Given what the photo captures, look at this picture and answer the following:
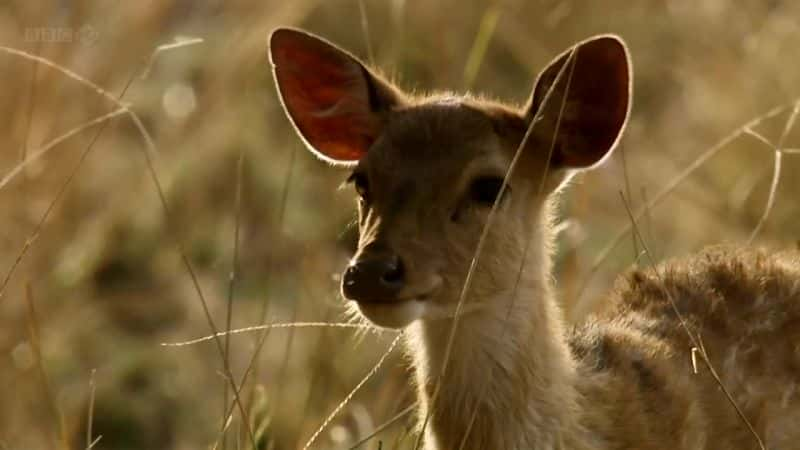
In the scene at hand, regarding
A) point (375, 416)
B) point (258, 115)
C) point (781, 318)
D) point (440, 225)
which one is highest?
point (440, 225)

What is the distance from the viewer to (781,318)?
6922 millimetres

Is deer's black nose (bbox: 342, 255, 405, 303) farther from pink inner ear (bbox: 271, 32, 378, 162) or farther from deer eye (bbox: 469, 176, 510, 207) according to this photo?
pink inner ear (bbox: 271, 32, 378, 162)

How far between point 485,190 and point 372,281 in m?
0.62

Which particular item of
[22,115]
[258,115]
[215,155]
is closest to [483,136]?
[22,115]

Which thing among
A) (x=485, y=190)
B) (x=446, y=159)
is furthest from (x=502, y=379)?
(x=446, y=159)

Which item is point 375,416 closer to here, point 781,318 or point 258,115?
point 781,318

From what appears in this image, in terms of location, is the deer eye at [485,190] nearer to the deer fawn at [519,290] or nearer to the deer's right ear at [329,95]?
the deer fawn at [519,290]

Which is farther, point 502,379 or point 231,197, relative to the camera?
point 231,197

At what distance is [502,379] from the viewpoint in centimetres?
635

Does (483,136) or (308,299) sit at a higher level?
(483,136)

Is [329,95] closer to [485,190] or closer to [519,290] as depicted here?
[485,190]

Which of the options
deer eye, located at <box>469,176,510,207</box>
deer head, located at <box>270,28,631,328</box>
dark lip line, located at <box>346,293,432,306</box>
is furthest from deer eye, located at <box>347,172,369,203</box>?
dark lip line, located at <box>346,293,432,306</box>

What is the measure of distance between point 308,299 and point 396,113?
2.35 metres

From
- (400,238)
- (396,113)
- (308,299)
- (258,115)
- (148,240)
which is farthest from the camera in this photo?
(258,115)
